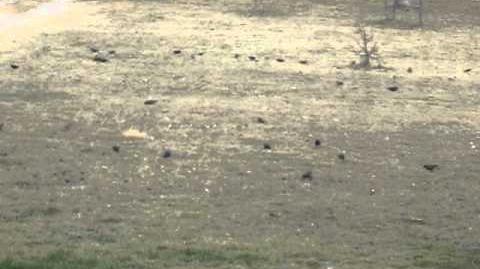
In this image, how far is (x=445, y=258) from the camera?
577cm

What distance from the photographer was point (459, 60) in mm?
15625

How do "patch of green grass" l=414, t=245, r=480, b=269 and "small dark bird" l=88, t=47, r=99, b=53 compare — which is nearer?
"patch of green grass" l=414, t=245, r=480, b=269

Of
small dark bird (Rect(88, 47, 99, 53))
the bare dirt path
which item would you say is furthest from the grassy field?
the bare dirt path

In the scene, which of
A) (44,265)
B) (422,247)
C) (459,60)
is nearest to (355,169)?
(422,247)

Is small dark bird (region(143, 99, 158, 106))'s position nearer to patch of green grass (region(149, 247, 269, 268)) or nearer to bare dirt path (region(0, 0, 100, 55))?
bare dirt path (region(0, 0, 100, 55))

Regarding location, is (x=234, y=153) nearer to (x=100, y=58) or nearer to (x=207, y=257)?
(x=207, y=257)

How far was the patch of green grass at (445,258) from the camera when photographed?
5.62 metres

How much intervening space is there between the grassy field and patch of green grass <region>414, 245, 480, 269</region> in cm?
1

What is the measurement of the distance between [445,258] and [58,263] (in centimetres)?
235

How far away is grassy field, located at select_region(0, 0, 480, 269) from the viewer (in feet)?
19.7

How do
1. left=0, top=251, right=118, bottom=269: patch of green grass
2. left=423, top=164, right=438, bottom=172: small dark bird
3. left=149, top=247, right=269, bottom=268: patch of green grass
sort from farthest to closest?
1. left=423, top=164, right=438, bottom=172: small dark bird
2. left=149, top=247, right=269, bottom=268: patch of green grass
3. left=0, top=251, right=118, bottom=269: patch of green grass

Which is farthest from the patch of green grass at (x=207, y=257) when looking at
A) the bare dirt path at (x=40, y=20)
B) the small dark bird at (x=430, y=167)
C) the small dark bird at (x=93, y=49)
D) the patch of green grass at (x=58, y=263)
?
the bare dirt path at (x=40, y=20)

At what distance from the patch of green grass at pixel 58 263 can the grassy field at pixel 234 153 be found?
0.04 feet

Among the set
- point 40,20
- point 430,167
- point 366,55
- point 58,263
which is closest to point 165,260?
point 58,263
